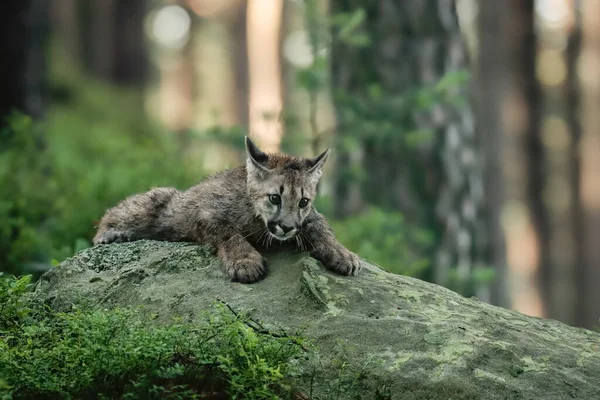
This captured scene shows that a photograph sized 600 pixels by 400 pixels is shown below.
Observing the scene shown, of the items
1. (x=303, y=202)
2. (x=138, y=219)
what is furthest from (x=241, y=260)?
(x=138, y=219)

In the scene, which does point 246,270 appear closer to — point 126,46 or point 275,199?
point 275,199

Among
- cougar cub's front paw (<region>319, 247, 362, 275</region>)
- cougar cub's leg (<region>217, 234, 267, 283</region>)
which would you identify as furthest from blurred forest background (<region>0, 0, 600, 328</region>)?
cougar cub's front paw (<region>319, 247, 362, 275</region>)

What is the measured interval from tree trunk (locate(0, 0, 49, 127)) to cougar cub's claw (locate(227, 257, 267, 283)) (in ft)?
25.9

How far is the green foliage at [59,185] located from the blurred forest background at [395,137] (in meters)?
0.03

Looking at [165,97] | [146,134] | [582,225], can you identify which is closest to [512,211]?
[582,225]

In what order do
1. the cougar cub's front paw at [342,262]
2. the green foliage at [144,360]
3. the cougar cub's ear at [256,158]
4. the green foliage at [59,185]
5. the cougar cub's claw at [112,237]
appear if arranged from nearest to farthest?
the green foliage at [144,360] < the cougar cub's front paw at [342,262] < the cougar cub's ear at [256,158] < the cougar cub's claw at [112,237] < the green foliage at [59,185]

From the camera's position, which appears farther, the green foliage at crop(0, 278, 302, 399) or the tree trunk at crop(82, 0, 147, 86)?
the tree trunk at crop(82, 0, 147, 86)

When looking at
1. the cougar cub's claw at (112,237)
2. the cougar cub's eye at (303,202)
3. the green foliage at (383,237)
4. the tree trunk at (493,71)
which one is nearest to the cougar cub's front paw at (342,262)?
the cougar cub's eye at (303,202)

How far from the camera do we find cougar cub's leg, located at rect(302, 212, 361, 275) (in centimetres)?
588

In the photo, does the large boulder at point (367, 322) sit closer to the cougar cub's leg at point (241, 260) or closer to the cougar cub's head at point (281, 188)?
the cougar cub's leg at point (241, 260)

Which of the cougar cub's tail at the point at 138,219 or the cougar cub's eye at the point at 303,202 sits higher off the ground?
the cougar cub's eye at the point at 303,202

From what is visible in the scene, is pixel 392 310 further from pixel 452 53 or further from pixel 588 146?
pixel 588 146

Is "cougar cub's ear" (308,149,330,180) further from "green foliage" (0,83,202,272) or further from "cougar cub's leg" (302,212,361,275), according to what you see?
"green foliage" (0,83,202,272)

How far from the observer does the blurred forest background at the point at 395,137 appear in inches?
390
